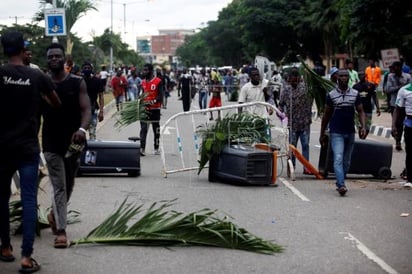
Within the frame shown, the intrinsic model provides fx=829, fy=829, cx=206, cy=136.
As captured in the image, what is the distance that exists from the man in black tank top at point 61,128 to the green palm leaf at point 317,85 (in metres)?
6.40

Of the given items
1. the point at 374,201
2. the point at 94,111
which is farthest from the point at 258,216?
the point at 94,111

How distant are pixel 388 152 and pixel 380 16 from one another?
20.4 meters

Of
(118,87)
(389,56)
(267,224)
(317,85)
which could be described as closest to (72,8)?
(118,87)

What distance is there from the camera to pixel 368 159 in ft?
43.0

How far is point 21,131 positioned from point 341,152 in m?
5.87

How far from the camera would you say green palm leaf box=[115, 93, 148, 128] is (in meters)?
15.9

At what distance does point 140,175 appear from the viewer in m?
13.7

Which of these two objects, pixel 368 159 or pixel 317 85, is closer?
pixel 368 159

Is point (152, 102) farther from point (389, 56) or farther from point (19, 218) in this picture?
point (389, 56)

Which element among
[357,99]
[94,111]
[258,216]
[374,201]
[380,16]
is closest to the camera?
[258,216]

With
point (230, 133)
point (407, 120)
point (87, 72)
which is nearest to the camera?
point (407, 120)

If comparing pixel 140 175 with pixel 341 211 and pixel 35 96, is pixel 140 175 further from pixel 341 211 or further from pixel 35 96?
pixel 35 96

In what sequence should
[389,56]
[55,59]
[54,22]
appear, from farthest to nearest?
[389,56] < [54,22] < [55,59]

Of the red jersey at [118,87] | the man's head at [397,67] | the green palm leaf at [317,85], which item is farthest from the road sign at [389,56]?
the green palm leaf at [317,85]
